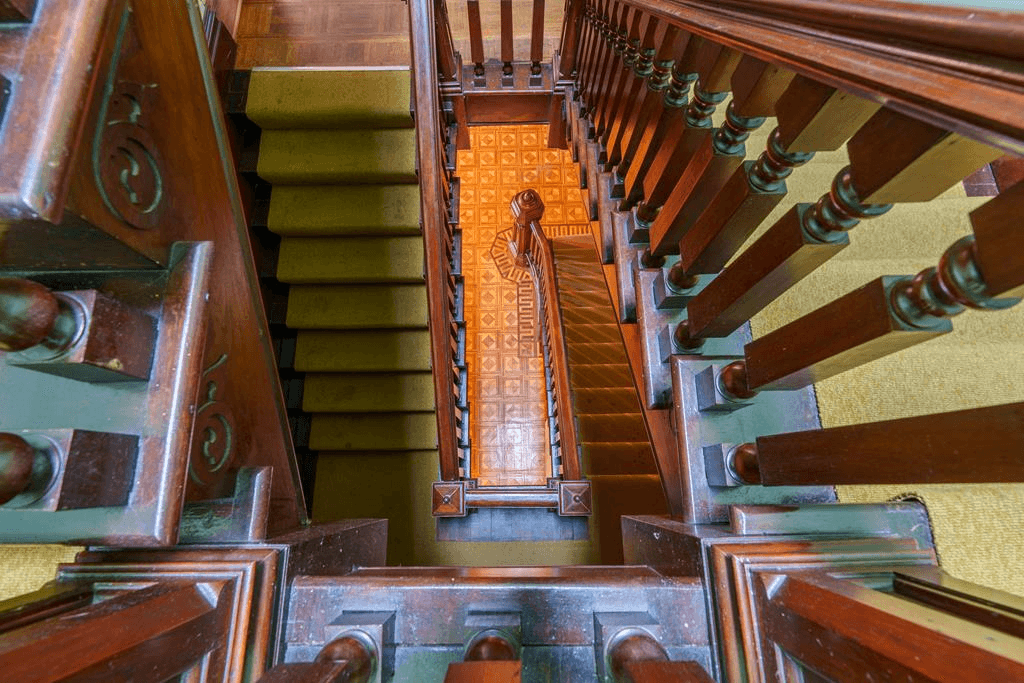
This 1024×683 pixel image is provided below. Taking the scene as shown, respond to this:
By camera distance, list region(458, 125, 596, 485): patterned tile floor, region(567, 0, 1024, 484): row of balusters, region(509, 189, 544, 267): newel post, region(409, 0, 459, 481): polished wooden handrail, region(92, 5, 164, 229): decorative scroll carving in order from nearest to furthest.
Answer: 1. region(567, 0, 1024, 484): row of balusters
2. region(92, 5, 164, 229): decorative scroll carving
3. region(409, 0, 459, 481): polished wooden handrail
4. region(509, 189, 544, 267): newel post
5. region(458, 125, 596, 485): patterned tile floor

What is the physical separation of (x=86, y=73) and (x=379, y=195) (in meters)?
2.21

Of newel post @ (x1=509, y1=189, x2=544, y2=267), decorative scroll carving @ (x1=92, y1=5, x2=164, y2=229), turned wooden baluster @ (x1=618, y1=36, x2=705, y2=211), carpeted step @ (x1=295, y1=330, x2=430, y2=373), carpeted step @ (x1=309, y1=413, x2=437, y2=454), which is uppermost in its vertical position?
newel post @ (x1=509, y1=189, x2=544, y2=267)

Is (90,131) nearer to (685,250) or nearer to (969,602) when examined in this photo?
(685,250)

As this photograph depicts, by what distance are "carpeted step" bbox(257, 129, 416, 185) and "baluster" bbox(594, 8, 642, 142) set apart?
1.00m

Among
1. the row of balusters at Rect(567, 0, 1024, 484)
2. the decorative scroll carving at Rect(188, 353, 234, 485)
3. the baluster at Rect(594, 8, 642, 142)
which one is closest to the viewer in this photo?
the row of balusters at Rect(567, 0, 1024, 484)

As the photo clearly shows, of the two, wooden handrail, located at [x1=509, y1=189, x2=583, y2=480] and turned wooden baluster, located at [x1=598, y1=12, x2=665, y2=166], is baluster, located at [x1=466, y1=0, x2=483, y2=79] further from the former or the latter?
turned wooden baluster, located at [x1=598, y1=12, x2=665, y2=166]

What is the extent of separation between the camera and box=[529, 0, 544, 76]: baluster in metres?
2.62

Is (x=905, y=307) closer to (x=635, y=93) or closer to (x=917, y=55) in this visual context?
(x=917, y=55)

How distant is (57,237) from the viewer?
1.84 ft

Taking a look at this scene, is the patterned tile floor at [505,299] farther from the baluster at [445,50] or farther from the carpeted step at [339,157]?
the carpeted step at [339,157]

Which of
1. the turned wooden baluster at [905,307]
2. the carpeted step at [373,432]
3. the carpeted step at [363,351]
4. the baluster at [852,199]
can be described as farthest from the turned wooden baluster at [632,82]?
Result: the carpeted step at [373,432]

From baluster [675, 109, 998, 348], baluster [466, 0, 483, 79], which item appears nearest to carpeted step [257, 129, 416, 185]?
baluster [466, 0, 483, 79]

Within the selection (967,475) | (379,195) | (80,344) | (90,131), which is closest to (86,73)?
(90,131)

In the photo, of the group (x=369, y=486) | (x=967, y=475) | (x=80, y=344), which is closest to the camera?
(x=967, y=475)
